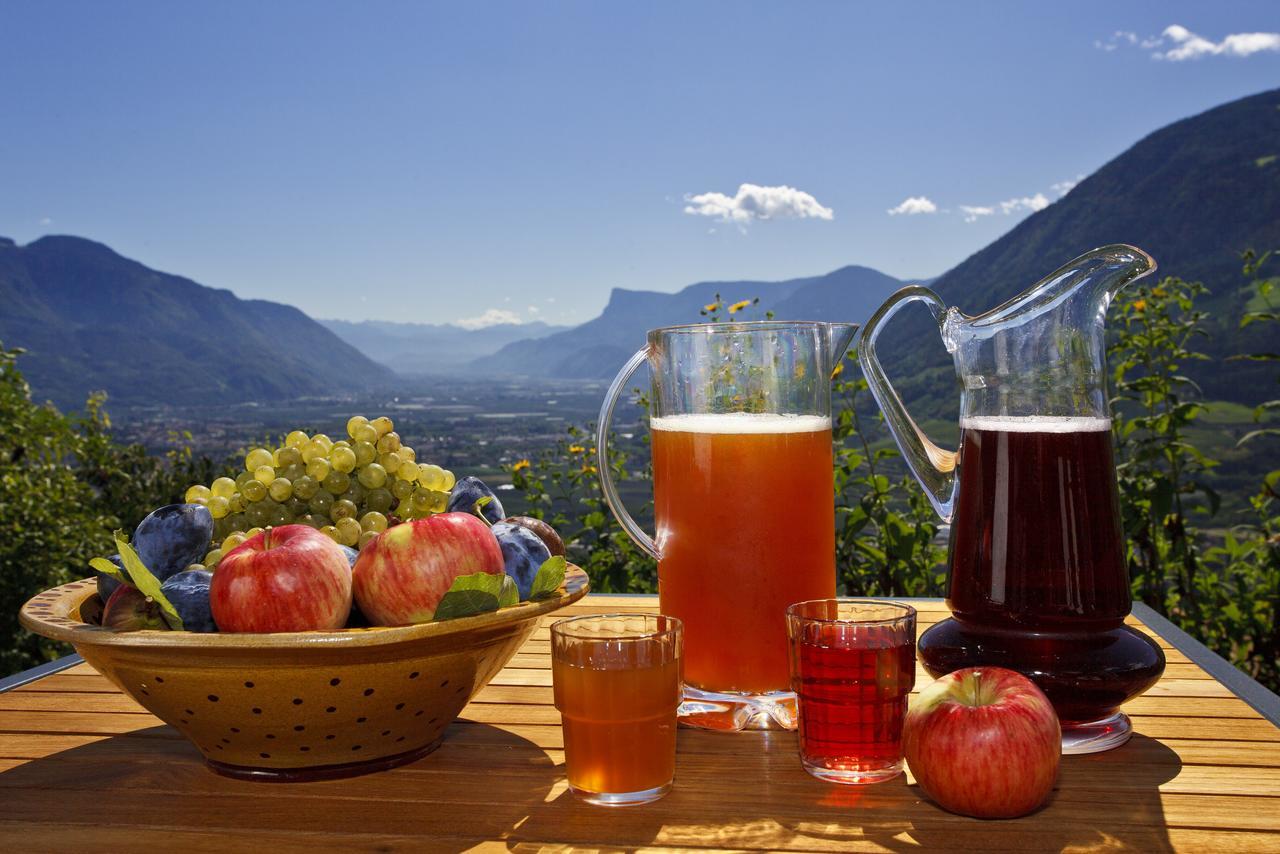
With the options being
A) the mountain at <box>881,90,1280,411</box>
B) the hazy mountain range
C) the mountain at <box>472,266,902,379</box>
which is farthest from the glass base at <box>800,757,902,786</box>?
the mountain at <box>472,266,902,379</box>

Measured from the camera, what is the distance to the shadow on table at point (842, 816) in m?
0.92

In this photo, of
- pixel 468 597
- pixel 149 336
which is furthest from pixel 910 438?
pixel 149 336

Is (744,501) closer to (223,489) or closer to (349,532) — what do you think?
(349,532)

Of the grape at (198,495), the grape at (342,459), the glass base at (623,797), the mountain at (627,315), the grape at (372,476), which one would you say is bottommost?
the glass base at (623,797)

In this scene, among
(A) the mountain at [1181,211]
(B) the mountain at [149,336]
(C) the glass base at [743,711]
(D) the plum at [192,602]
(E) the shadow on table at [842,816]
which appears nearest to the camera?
(E) the shadow on table at [842,816]

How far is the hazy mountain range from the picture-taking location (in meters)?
50.7

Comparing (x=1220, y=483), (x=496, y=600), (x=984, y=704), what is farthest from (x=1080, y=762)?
(x=1220, y=483)

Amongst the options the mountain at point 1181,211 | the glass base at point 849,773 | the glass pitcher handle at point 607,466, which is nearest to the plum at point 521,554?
the glass pitcher handle at point 607,466

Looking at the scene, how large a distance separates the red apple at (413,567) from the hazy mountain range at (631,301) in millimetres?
31748

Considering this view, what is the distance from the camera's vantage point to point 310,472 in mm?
1392

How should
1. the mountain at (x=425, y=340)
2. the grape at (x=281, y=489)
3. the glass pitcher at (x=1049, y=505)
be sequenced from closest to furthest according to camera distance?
1. the glass pitcher at (x=1049, y=505)
2. the grape at (x=281, y=489)
3. the mountain at (x=425, y=340)

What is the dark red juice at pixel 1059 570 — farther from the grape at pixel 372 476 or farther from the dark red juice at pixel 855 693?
the grape at pixel 372 476

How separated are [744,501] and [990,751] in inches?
16.0

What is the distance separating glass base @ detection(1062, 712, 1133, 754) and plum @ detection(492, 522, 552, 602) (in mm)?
628
